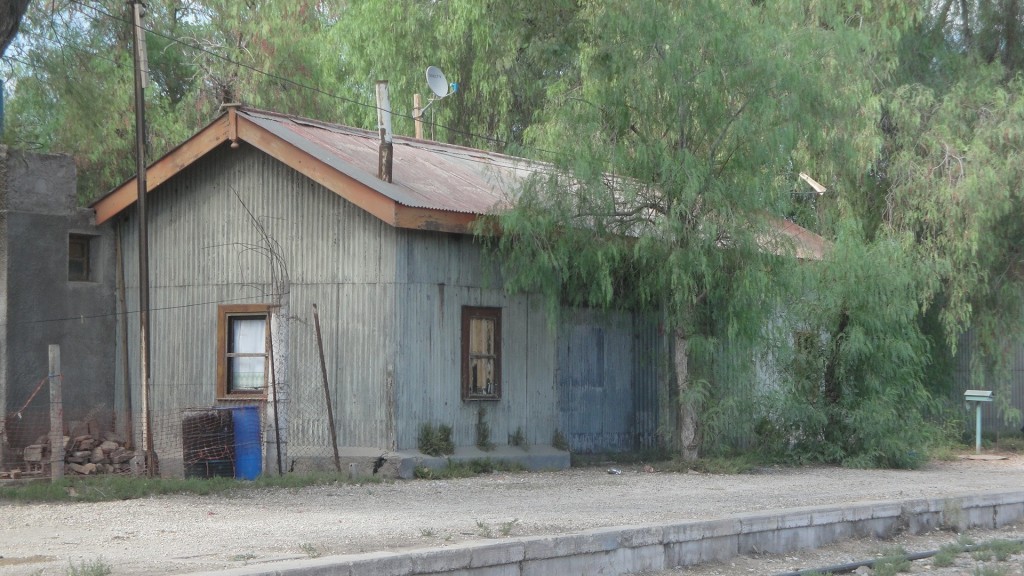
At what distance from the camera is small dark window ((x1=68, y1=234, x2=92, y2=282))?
18.5 m

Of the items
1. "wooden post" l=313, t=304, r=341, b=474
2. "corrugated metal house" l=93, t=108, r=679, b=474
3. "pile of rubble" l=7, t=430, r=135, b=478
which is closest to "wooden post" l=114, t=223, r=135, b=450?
"corrugated metal house" l=93, t=108, r=679, b=474

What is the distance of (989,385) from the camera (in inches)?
1062

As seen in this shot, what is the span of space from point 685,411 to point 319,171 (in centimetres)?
633

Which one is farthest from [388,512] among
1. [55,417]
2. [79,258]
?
[79,258]

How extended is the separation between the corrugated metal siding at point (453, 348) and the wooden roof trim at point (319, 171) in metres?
0.71

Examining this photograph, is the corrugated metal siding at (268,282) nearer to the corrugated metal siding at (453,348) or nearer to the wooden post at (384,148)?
the corrugated metal siding at (453,348)

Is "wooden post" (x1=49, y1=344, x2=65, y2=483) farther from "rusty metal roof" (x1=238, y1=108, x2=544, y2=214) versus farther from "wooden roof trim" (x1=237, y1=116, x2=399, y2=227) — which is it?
"rusty metal roof" (x1=238, y1=108, x2=544, y2=214)

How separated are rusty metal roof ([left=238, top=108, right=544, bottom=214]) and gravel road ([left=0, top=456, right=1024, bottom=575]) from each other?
3.79 m

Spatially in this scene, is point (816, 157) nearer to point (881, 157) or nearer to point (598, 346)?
point (881, 157)

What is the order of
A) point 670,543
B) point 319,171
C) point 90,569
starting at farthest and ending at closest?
point 319,171, point 670,543, point 90,569

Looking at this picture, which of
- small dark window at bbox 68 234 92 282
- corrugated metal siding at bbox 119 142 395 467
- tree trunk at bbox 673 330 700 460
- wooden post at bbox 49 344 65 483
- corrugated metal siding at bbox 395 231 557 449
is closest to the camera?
wooden post at bbox 49 344 65 483

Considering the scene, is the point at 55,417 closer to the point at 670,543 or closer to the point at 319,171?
the point at 319,171

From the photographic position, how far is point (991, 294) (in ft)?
79.8

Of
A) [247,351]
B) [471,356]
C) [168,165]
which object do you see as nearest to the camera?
[471,356]
